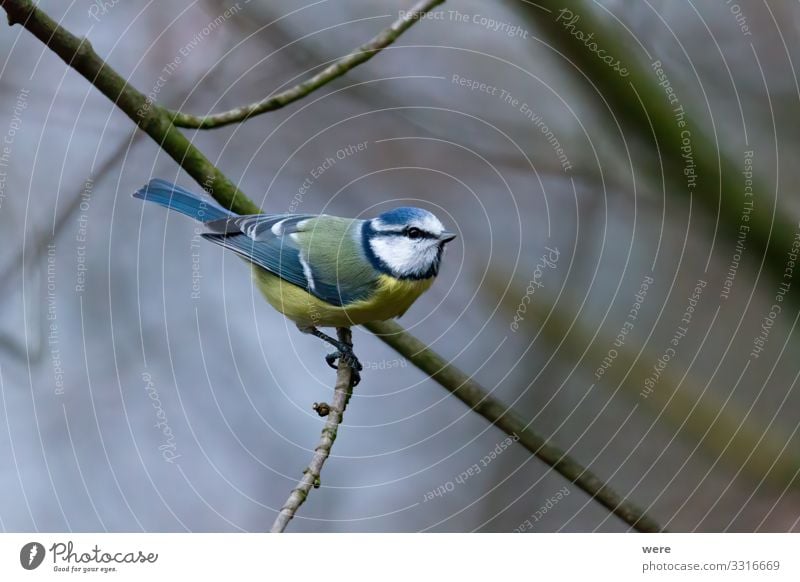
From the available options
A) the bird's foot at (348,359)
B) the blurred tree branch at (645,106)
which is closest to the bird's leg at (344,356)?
the bird's foot at (348,359)

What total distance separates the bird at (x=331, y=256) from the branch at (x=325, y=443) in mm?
19

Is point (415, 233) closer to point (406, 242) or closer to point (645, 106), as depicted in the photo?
point (406, 242)

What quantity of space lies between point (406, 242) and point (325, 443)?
299 mm

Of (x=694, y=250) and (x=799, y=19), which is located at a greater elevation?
(x=799, y=19)

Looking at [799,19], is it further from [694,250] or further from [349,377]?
[349,377]

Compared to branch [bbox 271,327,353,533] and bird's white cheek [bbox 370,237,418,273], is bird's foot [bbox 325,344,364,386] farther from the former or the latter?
bird's white cheek [bbox 370,237,418,273]

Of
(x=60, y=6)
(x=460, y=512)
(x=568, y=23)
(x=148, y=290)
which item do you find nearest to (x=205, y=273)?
(x=148, y=290)

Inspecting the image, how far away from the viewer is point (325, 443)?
35.1 inches

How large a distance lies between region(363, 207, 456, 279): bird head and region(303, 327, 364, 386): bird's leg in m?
0.12

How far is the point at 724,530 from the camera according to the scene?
100 cm

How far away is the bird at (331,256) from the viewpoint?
1051 millimetres

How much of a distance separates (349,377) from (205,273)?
0.86 feet

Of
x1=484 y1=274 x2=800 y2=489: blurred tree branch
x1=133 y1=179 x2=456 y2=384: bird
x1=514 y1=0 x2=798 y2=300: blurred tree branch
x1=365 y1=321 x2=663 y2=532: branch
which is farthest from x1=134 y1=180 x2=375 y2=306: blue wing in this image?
x1=514 y1=0 x2=798 y2=300: blurred tree branch

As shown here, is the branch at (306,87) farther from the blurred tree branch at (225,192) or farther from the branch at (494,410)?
the branch at (494,410)
